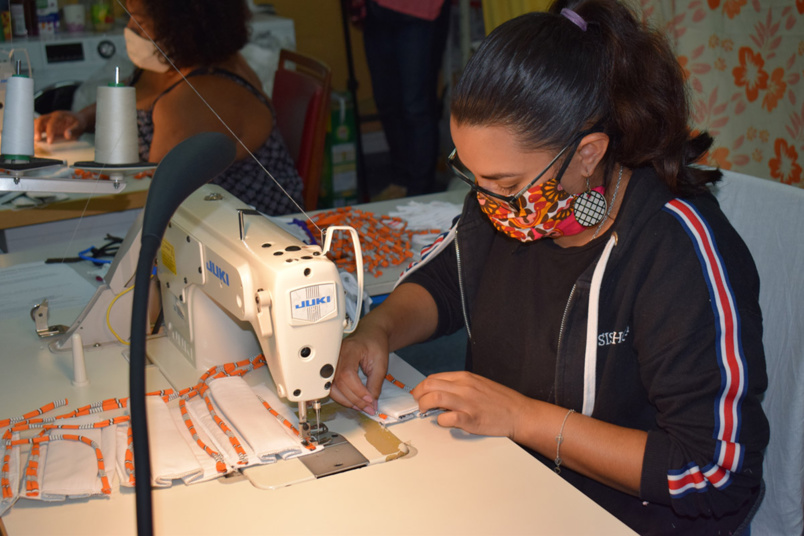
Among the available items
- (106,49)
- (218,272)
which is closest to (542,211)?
(218,272)

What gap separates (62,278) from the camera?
1.87m

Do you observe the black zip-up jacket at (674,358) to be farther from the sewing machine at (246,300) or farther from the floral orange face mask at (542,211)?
the sewing machine at (246,300)

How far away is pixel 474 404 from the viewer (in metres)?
1.22

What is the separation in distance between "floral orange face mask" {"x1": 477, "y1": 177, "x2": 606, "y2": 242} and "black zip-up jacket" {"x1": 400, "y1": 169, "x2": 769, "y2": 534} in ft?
0.24

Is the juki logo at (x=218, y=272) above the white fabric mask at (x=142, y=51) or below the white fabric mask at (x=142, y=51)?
below

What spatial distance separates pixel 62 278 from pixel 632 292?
130cm

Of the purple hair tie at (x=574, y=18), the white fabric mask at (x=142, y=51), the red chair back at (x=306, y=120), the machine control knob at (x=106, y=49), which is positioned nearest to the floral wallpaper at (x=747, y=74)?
the red chair back at (x=306, y=120)

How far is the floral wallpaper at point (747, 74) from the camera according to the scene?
8.17 ft

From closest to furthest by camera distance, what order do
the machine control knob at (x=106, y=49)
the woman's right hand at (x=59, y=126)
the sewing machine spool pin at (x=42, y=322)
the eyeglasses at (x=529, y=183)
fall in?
the eyeglasses at (x=529, y=183) < the sewing machine spool pin at (x=42, y=322) < the woman's right hand at (x=59, y=126) < the machine control knob at (x=106, y=49)

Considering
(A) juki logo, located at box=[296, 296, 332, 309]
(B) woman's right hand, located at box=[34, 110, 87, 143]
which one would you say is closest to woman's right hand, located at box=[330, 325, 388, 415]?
(A) juki logo, located at box=[296, 296, 332, 309]

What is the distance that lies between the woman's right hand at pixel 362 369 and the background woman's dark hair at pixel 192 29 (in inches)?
56.6

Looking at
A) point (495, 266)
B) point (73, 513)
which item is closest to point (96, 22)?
point (495, 266)

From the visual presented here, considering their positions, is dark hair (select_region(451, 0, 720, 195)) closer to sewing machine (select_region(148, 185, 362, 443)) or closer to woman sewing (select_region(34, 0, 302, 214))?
sewing machine (select_region(148, 185, 362, 443))

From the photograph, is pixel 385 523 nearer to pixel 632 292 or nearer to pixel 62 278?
pixel 632 292
